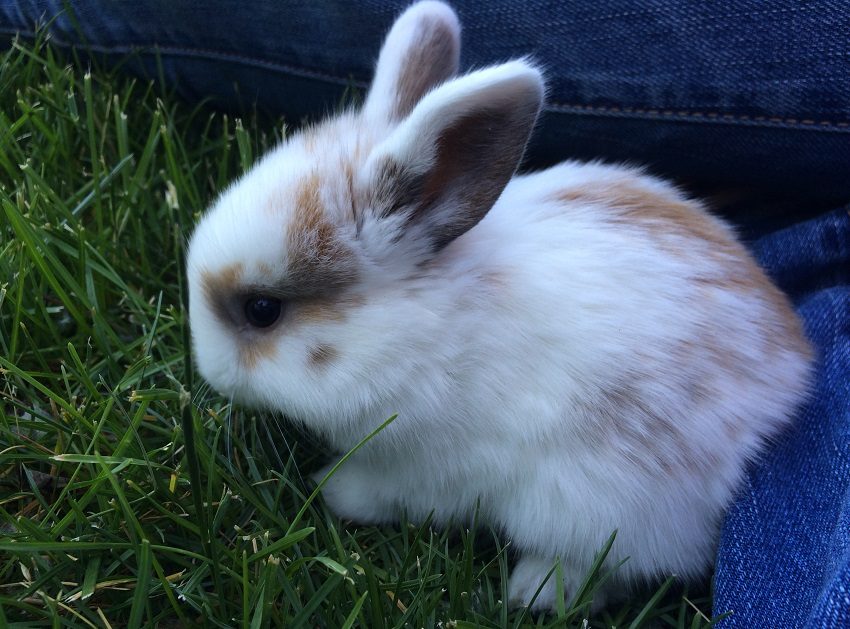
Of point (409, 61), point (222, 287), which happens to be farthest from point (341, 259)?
point (409, 61)

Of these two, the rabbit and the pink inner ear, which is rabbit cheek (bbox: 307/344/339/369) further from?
the pink inner ear

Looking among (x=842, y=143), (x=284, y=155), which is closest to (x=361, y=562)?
(x=284, y=155)

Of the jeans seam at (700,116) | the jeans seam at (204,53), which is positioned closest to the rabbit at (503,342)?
the jeans seam at (700,116)

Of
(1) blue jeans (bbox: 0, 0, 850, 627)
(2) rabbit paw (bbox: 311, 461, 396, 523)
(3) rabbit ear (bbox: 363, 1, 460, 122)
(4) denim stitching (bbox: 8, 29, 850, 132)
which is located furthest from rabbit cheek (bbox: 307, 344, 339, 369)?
(4) denim stitching (bbox: 8, 29, 850, 132)

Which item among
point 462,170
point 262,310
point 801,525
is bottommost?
point 801,525

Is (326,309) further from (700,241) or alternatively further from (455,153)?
(700,241)

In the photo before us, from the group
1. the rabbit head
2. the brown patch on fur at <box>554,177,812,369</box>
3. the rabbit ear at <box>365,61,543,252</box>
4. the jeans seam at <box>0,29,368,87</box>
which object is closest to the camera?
the rabbit ear at <box>365,61,543,252</box>
